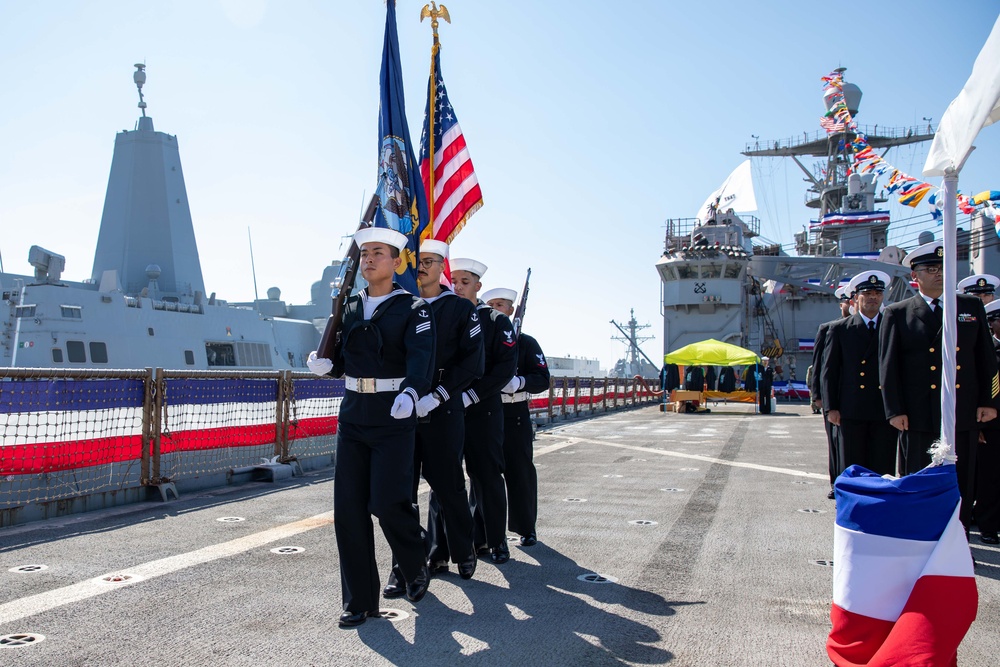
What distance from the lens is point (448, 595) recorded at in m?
4.04

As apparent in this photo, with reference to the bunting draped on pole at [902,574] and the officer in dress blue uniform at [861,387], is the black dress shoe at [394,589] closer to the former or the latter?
the bunting draped on pole at [902,574]

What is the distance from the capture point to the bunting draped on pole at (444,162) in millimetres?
7996

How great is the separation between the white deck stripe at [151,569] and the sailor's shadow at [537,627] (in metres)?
1.44

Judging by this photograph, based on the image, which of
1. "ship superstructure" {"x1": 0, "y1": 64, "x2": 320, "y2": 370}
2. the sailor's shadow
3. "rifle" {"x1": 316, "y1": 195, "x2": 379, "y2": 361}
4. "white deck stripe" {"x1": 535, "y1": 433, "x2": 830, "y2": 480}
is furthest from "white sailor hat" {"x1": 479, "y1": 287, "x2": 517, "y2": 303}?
"ship superstructure" {"x1": 0, "y1": 64, "x2": 320, "y2": 370}

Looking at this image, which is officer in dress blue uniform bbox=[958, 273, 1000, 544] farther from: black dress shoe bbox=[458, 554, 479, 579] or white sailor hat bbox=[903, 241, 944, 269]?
black dress shoe bbox=[458, 554, 479, 579]

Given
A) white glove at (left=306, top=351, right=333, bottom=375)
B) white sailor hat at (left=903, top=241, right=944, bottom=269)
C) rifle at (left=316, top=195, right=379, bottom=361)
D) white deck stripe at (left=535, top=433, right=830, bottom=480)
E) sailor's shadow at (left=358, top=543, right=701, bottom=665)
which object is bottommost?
→ white deck stripe at (left=535, top=433, right=830, bottom=480)

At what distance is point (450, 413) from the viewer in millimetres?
4281

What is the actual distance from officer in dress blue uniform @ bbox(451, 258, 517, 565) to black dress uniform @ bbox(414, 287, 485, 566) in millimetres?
413

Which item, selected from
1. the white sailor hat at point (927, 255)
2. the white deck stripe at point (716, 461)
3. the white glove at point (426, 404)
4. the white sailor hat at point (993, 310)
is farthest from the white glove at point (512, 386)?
the white deck stripe at point (716, 461)

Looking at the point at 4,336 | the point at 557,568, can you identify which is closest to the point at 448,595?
the point at 557,568

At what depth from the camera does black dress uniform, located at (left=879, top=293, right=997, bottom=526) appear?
15.4 feet

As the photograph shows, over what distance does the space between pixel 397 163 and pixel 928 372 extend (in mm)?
4350

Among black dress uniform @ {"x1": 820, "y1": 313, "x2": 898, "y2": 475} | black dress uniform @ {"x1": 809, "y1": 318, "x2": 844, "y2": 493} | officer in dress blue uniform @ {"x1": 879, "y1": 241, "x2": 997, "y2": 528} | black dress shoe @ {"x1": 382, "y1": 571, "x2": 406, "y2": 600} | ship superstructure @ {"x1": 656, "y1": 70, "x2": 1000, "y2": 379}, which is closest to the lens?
black dress shoe @ {"x1": 382, "y1": 571, "x2": 406, "y2": 600}

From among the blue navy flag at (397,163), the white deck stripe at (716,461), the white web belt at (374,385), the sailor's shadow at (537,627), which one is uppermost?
the blue navy flag at (397,163)
